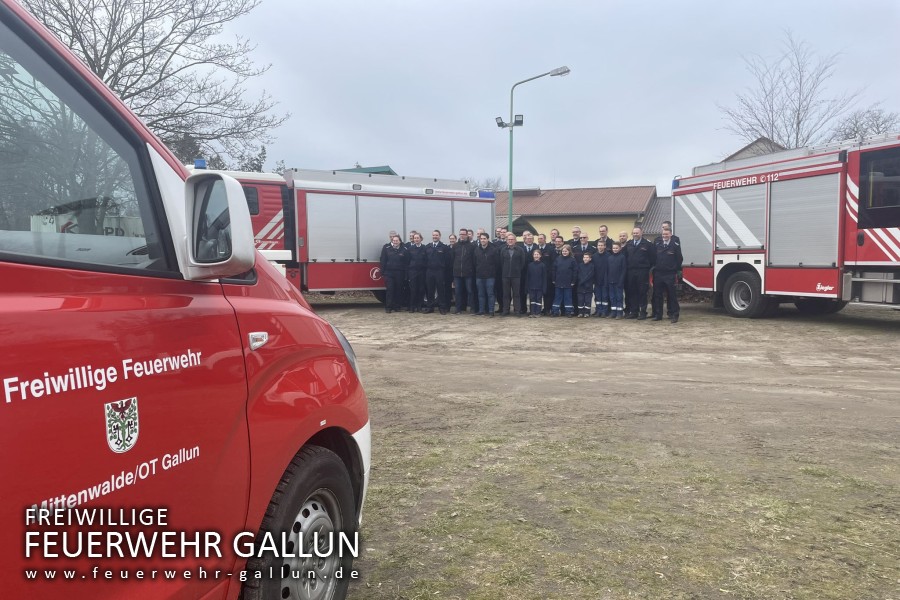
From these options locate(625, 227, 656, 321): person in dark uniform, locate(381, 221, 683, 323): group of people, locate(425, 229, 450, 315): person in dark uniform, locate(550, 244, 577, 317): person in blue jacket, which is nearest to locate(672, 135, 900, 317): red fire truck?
locate(381, 221, 683, 323): group of people

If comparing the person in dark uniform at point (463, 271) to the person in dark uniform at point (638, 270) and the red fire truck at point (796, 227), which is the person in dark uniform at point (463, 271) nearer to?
the person in dark uniform at point (638, 270)

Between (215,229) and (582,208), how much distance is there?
186 feet

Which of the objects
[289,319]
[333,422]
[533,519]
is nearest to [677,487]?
[533,519]

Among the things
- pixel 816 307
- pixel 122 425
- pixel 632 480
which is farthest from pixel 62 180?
pixel 816 307

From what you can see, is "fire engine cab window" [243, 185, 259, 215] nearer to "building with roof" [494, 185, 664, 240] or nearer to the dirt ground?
the dirt ground

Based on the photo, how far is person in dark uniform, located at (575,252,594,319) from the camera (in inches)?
560

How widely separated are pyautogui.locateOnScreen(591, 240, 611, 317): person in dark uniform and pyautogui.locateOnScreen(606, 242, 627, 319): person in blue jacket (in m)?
0.07

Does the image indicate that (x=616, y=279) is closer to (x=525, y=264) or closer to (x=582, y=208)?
(x=525, y=264)

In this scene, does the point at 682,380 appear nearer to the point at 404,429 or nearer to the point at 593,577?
the point at 404,429

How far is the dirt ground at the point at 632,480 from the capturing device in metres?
3.11

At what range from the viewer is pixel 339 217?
16484mm

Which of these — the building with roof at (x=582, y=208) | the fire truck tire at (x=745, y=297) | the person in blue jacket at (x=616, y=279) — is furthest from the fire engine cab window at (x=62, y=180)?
the building with roof at (x=582, y=208)

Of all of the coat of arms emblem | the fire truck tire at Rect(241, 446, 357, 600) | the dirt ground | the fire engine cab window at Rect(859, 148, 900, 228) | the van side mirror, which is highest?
the fire engine cab window at Rect(859, 148, 900, 228)

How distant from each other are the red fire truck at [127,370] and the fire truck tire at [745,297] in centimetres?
1324
